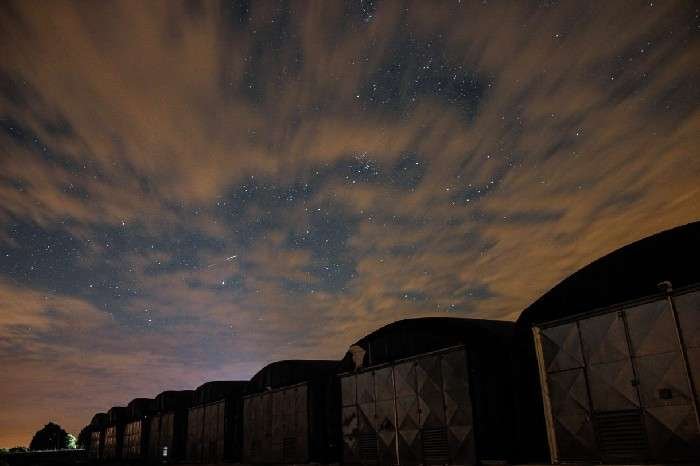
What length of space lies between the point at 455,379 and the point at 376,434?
488 centimetres

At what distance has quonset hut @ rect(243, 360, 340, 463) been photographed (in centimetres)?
2377

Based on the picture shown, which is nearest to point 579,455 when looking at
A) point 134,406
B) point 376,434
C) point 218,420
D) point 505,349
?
point 505,349

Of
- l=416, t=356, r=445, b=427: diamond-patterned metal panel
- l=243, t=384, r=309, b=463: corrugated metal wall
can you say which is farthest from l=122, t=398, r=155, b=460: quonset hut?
l=416, t=356, r=445, b=427: diamond-patterned metal panel

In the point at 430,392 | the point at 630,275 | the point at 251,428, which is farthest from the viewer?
the point at 251,428

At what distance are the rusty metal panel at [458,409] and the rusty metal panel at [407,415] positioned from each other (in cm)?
150

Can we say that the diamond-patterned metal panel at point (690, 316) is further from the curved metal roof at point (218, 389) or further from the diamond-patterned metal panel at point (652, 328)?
the curved metal roof at point (218, 389)

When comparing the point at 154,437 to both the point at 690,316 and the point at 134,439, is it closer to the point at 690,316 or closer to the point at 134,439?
the point at 134,439

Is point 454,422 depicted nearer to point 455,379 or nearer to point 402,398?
point 455,379

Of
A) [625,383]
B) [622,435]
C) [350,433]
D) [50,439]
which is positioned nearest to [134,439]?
[350,433]

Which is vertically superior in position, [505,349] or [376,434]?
[505,349]

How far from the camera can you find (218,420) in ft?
115

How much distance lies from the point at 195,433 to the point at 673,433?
3495 centimetres

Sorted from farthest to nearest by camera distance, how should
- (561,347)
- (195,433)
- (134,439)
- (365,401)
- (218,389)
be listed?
(134,439)
(195,433)
(218,389)
(365,401)
(561,347)

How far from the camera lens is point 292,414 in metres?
26.5
